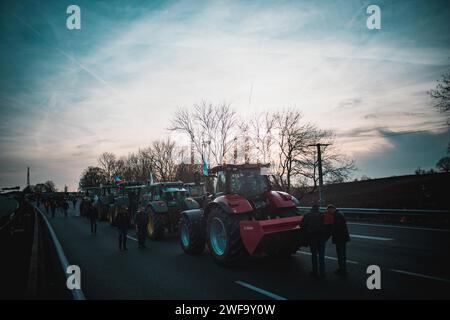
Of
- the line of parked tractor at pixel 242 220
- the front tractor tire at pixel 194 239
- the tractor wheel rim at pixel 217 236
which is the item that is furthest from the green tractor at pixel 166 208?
the tractor wheel rim at pixel 217 236

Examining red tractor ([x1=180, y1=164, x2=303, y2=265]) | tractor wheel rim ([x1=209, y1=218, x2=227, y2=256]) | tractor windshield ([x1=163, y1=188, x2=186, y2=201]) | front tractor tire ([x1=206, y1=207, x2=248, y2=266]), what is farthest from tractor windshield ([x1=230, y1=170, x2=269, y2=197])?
tractor windshield ([x1=163, y1=188, x2=186, y2=201])

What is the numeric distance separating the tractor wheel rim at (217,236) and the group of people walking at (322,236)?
2282mm

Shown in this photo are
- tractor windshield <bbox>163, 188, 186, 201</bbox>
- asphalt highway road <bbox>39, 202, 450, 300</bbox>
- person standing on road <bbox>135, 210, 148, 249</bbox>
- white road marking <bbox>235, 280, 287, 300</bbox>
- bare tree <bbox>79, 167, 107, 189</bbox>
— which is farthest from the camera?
bare tree <bbox>79, 167, 107, 189</bbox>

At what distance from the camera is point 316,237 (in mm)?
6656

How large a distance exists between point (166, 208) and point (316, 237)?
7392 mm

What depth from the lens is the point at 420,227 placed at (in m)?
12.7

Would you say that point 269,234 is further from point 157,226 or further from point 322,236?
point 157,226

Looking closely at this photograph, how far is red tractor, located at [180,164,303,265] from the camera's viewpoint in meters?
7.02

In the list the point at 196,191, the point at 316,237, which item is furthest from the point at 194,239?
the point at 196,191

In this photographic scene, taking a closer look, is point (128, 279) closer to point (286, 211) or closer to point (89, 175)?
point (286, 211)

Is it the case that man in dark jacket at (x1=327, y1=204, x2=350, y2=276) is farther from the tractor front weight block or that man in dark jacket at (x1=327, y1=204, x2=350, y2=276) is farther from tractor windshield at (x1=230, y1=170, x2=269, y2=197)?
tractor windshield at (x1=230, y1=170, x2=269, y2=197)

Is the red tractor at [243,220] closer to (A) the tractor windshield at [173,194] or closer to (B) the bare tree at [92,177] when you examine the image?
(A) the tractor windshield at [173,194]

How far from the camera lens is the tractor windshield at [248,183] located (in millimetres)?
8383
